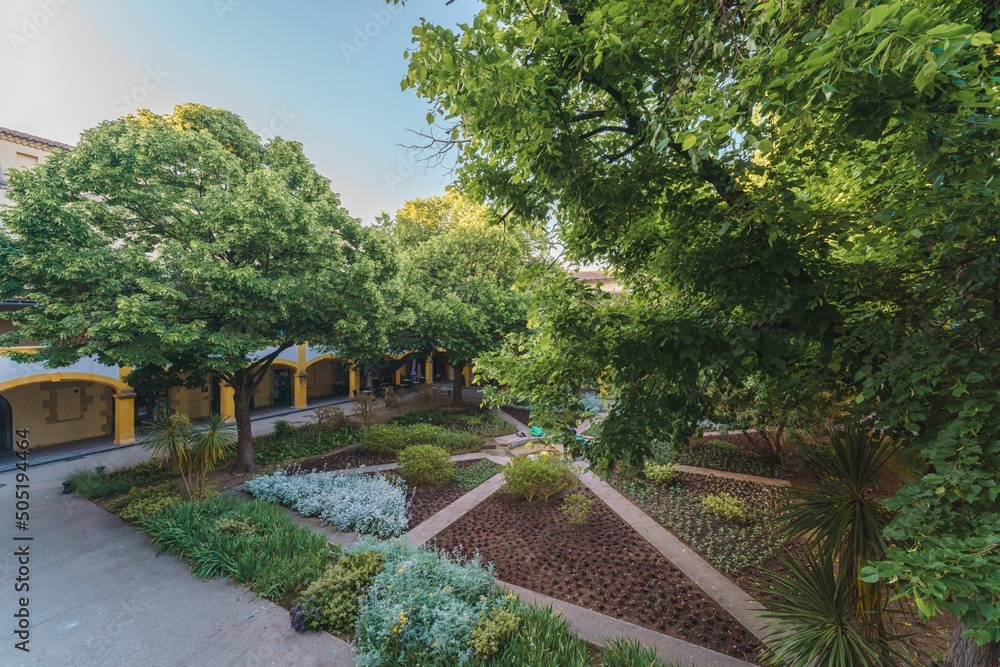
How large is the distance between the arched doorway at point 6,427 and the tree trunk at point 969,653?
22.1 m

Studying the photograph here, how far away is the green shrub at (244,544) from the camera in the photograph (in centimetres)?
614

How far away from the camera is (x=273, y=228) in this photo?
8.74 meters

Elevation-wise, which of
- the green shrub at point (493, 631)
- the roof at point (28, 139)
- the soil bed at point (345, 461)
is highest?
the roof at point (28, 139)

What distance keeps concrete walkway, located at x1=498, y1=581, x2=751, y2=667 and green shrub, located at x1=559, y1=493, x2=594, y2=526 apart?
7.50ft

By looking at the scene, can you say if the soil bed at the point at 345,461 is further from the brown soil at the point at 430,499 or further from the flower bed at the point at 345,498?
the brown soil at the point at 430,499

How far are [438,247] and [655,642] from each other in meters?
15.9

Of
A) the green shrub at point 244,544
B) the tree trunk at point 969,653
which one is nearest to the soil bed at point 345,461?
the green shrub at point 244,544

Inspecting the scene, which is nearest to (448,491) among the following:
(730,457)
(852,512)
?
(852,512)

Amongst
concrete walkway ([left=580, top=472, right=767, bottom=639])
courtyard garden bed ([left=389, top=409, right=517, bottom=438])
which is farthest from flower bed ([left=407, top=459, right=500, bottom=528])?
courtyard garden bed ([left=389, top=409, right=517, bottom=438])

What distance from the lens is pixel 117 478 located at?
10.4 meters

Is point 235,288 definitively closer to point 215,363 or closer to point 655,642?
point 215,363

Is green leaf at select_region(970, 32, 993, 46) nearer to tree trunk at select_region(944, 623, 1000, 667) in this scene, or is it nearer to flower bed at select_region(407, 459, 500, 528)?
tree trunk at select_region(944, 623, 1000, 667)

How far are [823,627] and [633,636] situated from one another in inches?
80.8

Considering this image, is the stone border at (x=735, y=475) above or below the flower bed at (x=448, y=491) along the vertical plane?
below
